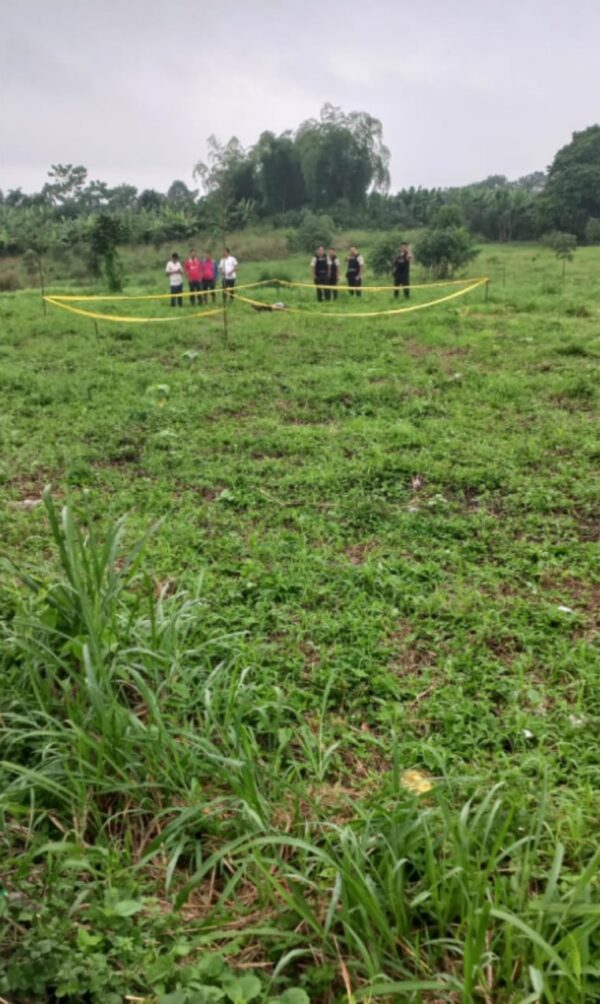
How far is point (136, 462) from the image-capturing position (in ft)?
17.4

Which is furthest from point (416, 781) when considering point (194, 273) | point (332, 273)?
point (332, 273)

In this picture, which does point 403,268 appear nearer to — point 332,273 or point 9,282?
point 332,273

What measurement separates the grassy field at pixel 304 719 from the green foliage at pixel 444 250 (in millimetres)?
14034

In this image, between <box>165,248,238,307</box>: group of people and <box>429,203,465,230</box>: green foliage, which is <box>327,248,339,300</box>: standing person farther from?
<box>429,203,465,230</box>: green foliage

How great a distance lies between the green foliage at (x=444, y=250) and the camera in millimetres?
18203

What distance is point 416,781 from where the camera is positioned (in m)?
2.26

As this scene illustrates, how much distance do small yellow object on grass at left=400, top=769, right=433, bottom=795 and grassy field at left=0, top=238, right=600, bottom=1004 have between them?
0.4 inches

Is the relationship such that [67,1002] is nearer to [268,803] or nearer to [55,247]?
[268,803]

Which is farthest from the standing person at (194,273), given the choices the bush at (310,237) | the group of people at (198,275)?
the bush at (310,237)

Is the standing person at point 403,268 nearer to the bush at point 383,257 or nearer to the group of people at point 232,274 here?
the group of people at point 232,274

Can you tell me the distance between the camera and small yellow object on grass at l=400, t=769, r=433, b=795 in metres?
2.20

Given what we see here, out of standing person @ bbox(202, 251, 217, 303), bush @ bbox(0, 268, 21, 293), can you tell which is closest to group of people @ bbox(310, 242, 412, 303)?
standing person @ bbox(202, 251, 217, 303)

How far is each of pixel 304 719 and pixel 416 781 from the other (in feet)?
1.57

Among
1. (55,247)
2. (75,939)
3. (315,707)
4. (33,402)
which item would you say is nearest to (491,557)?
(315,707)
